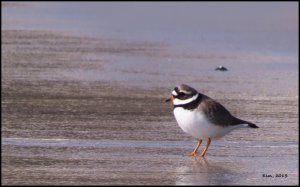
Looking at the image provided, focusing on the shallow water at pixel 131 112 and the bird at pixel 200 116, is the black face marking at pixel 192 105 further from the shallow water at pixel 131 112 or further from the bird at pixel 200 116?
the shallow water at pixel 131 112

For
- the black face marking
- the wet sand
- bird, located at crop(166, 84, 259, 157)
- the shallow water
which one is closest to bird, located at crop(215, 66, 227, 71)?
the shallow water

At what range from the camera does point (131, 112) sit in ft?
32.8

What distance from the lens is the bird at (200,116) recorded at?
7.96 meters

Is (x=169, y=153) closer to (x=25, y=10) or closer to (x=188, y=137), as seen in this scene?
(x=188, y=137)

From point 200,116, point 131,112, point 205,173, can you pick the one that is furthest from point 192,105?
point 131,112

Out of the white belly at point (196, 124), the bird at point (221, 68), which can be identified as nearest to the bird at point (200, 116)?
the white belly at point (196, 124)

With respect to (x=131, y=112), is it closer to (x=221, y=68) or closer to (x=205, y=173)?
(x=205, y=173)

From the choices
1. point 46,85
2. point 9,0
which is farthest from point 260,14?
point 46,85

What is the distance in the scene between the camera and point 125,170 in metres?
7.43

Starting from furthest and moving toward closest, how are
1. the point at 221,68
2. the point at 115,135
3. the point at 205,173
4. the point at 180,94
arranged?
the point at 221,68
the point at 115,135
the point at 180,94
the point at 205,173

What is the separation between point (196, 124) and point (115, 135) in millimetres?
1110

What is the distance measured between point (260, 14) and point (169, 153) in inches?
487

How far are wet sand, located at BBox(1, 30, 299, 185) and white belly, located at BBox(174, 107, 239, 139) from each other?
8.7 inches

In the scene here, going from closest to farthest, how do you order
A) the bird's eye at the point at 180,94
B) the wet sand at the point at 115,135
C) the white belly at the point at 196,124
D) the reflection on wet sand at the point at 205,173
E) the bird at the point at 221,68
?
the reflection on wet sand at the point at 205,173 < the wet sand at the point at 115,135 < the white belly at the point at 196,124 < the bird's eye at the point at 180,94 < the bird at the point at 221,68
